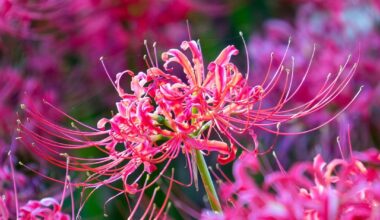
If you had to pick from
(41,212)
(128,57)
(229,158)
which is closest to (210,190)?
(229,158)

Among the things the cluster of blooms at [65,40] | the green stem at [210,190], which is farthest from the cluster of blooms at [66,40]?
the green stem at [210,190]

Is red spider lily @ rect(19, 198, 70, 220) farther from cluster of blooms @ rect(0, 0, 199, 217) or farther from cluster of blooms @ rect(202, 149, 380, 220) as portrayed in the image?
cluster of blooms @ rect(0, 0, 199, 217)

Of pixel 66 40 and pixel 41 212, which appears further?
pixel 66 40

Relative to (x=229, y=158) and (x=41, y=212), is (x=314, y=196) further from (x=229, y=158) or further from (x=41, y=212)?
(x=41, y=212)

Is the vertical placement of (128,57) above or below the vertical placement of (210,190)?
below

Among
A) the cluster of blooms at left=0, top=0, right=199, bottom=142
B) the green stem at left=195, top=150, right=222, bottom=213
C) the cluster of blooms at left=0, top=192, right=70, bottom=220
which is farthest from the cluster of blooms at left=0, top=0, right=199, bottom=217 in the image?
the green stem at left=195, top=150, right=222, bottom=213

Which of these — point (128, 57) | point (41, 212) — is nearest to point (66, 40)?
point (128, 57)
